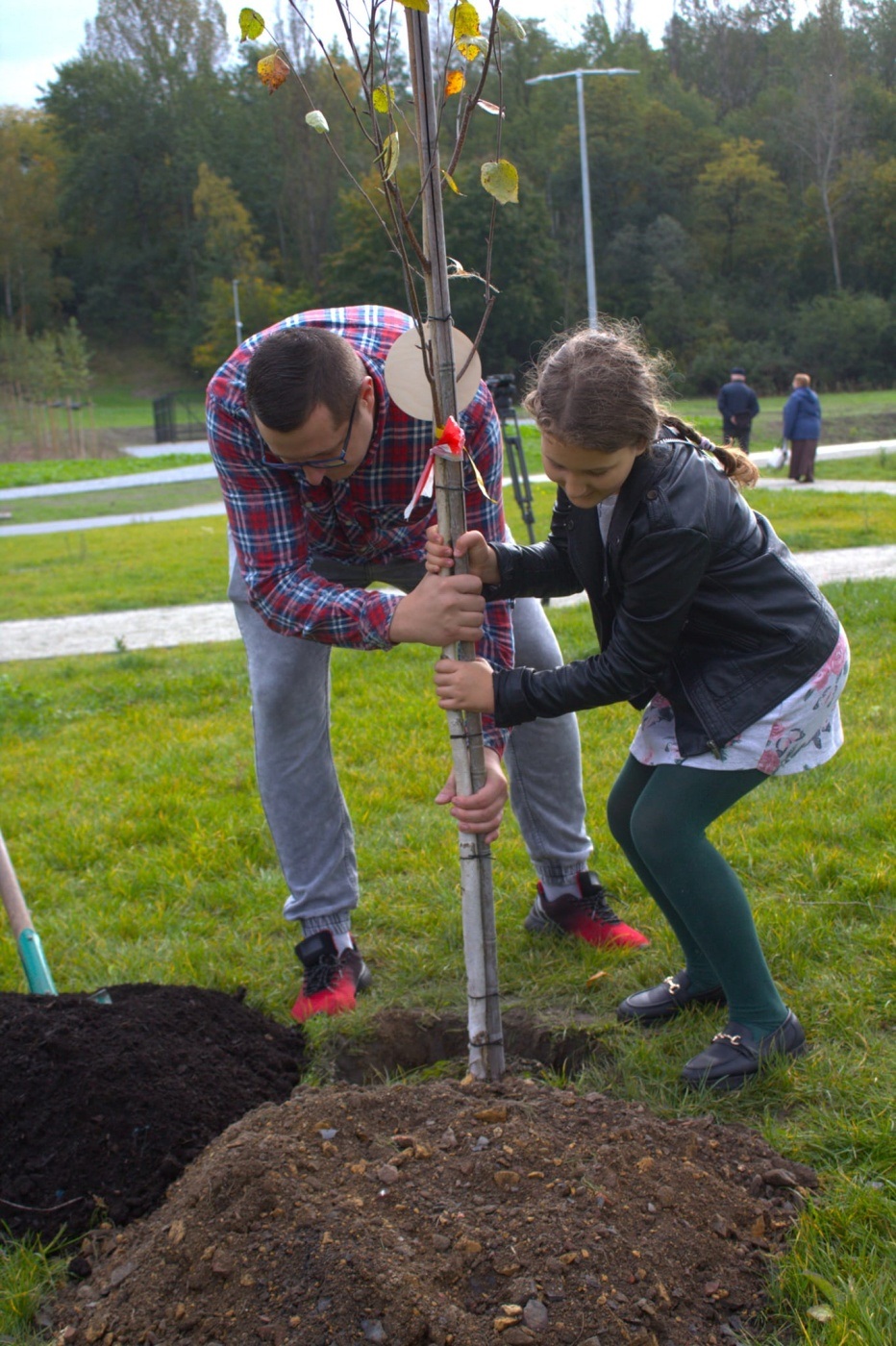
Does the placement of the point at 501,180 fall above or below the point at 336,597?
above

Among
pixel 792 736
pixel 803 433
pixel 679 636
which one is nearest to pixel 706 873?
pixel 792 736

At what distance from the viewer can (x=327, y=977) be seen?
3.09 metres

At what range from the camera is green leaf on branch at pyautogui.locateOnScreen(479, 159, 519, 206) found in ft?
6.51

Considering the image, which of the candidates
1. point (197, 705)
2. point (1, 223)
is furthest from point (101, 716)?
point (1, 223)

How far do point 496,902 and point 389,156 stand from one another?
2.19 metres

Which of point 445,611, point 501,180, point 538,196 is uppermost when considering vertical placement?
point 538,196

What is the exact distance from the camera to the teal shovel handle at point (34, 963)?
3014mm

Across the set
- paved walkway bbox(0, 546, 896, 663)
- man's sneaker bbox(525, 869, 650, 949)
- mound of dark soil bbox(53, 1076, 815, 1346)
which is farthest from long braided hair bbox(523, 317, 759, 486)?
paved walkway bbox(0, 546, 896, 663)

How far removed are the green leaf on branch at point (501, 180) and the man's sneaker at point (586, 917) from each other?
1904 millimetres

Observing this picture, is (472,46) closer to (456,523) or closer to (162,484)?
(456,523)

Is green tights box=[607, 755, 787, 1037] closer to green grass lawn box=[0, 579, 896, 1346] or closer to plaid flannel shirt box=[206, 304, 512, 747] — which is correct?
green grass lawn box=[0, 579, 896, 1346]

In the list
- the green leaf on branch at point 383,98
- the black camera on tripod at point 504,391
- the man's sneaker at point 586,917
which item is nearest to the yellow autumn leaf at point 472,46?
the green leaf on branch at point 383,98

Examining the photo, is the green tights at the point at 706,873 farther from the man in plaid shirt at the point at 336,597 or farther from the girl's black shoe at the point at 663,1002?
the man in plaid shirt at the point at 336,597

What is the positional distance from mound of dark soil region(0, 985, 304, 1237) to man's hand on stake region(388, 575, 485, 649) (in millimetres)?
1115
